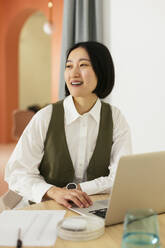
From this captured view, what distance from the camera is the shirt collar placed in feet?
6.24

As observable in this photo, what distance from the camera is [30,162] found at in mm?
1812

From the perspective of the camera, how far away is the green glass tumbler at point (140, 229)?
3.00 feet

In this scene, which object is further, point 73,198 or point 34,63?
point 34,63

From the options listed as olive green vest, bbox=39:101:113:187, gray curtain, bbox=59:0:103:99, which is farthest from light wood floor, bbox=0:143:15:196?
olive green vest, bbox=39:101:113:187

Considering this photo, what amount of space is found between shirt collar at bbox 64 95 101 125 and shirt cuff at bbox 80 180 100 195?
0.33 metres

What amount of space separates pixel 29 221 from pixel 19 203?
2.20 ft

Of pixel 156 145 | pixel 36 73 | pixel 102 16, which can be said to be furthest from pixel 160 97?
pixel 36 73

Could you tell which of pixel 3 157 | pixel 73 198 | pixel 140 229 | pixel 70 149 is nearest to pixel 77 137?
pixel 70 149

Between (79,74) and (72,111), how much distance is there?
0.60 ft

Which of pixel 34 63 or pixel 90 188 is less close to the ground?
pixel 34 63

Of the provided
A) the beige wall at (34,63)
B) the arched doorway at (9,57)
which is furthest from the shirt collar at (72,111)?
the beige wall at (34,63)

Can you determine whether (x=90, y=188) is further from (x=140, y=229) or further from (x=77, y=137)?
(x=140, y=229)

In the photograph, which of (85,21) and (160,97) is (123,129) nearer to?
(160,97)

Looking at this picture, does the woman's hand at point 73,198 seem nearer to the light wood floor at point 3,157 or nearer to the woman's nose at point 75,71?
the woman's nose at point 75,71
